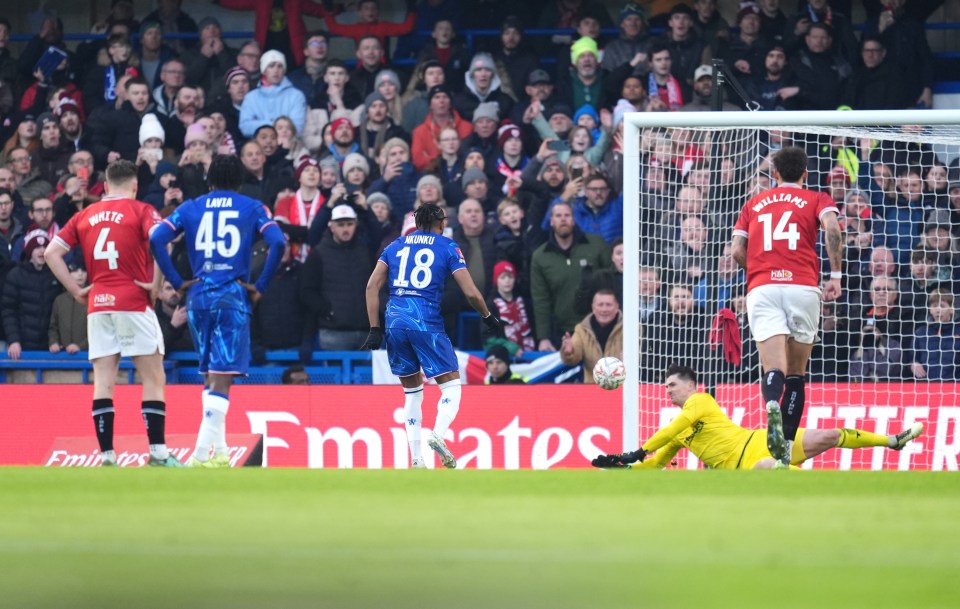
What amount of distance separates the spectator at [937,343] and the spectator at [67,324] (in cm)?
780

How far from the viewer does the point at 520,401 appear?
12.5m

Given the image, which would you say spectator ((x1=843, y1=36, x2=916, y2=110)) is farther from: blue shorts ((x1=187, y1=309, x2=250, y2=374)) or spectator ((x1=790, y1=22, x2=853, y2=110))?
blue shorts ((x1=187, y1=309, x2=250, y2=374))

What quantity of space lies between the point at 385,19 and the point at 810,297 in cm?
1019

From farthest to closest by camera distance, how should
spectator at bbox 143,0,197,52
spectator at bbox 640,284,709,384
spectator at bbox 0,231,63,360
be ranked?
spectator at bbox 143,0,197,52
spectator at bbox 0,231,63,360
spectator at bbox 640,284,709,384

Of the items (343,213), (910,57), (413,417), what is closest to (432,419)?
(413,417)

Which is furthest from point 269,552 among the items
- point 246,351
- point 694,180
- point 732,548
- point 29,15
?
point 29,15

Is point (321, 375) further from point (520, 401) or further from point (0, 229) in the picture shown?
point (0, 229)

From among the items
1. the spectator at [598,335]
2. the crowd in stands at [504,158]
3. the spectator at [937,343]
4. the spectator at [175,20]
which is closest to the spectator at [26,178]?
the crowd in stands at [504,158]

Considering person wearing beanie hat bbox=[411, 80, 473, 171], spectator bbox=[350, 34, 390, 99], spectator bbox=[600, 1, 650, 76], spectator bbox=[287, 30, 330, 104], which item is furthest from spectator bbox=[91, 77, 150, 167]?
spectator bbox=[600, 1, 650, 76]

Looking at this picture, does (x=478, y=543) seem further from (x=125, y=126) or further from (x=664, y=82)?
(x=125, y=126)

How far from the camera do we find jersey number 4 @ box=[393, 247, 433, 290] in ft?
33.8

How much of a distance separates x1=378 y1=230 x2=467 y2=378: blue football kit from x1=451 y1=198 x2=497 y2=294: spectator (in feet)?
11.2

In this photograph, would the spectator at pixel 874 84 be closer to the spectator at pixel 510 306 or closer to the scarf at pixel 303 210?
the spectator at pixel 510 306

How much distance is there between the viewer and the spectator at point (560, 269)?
532 inches
